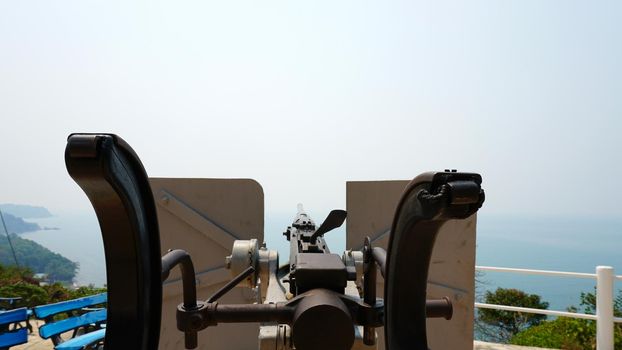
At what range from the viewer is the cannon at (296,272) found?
0.80m

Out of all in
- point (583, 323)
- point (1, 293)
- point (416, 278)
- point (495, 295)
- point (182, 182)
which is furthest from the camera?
point (495, 295)

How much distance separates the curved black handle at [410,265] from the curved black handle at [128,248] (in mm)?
597

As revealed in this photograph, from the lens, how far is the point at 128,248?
951 millimetres

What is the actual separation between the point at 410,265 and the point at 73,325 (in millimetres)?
4743

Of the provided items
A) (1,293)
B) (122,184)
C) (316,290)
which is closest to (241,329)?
(316,290)

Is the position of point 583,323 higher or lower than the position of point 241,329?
lower

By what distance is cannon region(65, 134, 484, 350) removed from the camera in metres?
0.80

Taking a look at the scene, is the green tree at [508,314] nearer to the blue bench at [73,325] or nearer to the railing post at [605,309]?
the railing post at [605,309]

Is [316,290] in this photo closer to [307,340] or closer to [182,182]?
[307,340]

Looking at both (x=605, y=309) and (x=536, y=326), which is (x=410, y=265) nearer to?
(x=605, y=309)

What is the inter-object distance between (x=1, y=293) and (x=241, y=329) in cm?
666

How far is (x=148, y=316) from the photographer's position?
3.25 ft

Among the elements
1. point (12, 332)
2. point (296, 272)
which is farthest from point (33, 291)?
point (296, 272)

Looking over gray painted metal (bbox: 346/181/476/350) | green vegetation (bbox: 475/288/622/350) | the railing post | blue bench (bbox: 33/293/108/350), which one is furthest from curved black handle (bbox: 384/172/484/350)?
green vegetation (bbox: 475/288/622/350)
